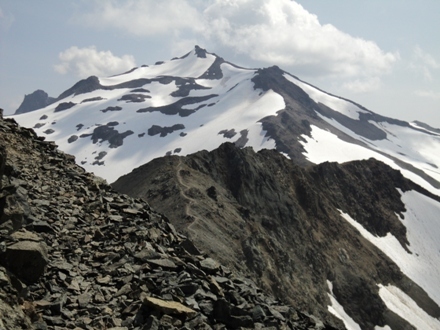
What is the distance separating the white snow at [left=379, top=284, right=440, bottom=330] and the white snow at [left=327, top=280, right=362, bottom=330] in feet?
43.0

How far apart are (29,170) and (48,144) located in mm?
4528

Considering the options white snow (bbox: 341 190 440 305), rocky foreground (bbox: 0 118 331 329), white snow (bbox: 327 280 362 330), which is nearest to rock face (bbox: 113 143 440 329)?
white snow (bbox: 327 280 362 330)

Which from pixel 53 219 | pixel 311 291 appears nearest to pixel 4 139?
pixel 53 219

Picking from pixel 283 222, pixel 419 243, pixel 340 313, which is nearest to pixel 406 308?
pixel 340 313

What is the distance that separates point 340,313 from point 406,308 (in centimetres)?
2220

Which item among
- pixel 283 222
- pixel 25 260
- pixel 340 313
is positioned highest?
pixel 283 222

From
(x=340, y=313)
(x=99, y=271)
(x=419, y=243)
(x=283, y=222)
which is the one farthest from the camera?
(x=419, y=243)

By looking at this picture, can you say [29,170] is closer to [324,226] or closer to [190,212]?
[190,212]

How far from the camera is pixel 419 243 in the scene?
357ft

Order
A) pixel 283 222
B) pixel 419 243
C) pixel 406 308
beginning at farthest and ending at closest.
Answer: pixel 419 243, pixel 406 308, pixel 283 222

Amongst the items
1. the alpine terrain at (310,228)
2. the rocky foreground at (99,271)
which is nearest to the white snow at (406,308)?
the alpine terrain at (310,228)

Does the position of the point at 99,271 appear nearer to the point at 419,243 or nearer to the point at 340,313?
the point at 340,313

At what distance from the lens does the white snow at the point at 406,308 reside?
77812 mm

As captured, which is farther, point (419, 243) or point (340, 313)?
point (419, 243)
